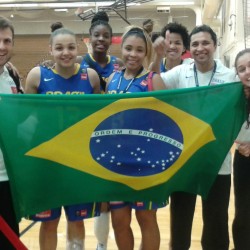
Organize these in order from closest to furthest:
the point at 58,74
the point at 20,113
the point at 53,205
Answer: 1. the point at 20,113
2. the point at 53,205
3. the point at 58,74

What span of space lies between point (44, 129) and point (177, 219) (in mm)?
1053

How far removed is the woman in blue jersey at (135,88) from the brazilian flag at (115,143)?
0.43 feet

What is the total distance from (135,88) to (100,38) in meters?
0.97

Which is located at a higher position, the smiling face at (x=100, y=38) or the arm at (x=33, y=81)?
the smiling face at (x=100, y=38)

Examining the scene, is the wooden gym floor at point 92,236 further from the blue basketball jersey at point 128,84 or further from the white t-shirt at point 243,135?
the blue basketball jersey at point 128,84

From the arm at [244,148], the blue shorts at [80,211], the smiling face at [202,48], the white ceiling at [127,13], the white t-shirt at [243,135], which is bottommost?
the blue shorts at [80,211]

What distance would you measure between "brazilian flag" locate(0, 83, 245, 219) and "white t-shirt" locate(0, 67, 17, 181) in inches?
1.2

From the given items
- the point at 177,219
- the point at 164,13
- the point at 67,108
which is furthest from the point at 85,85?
the point at 164,13

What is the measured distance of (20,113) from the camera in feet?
6.41

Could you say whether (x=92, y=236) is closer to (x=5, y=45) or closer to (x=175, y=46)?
(x=175, y=46)

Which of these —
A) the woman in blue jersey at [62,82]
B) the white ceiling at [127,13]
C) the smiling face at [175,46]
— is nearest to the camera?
the woman in blue jersey at [62,82]

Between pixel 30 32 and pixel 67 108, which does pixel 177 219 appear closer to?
pixel 67 108

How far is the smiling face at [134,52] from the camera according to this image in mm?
2277

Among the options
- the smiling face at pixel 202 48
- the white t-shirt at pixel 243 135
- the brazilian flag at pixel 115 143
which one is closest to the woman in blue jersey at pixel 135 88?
the brazilian flag at pixel 115 143
